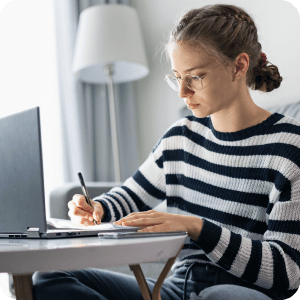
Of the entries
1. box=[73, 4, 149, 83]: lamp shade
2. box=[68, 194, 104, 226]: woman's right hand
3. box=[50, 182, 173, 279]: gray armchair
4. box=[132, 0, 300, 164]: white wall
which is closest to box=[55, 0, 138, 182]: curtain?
box=[132, 0, 300, 164]: white wall

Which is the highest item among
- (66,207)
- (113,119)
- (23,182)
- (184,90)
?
(113,119)

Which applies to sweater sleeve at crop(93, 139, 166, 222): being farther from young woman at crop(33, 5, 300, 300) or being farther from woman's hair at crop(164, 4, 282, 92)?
woman's hair at crop(164, 4, 282, 92)

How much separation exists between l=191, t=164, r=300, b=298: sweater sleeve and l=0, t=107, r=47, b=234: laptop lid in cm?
31

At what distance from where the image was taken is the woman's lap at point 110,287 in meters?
0.67

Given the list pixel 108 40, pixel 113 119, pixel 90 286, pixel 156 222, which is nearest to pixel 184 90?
pixel 156 222

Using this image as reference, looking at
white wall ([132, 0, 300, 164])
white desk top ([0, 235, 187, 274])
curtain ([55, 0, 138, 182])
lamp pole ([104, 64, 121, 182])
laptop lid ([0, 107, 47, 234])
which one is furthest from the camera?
curtain ([55, 0, 138, 182])

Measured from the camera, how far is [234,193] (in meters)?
0.93

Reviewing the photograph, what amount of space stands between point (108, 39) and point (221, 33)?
120cm

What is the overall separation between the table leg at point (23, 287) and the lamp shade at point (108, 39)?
1512 mm

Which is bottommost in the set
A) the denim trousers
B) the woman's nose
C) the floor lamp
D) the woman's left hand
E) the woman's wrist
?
the denim trousers

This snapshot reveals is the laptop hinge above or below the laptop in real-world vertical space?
below

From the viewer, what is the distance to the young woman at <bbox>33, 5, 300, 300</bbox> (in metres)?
0.72

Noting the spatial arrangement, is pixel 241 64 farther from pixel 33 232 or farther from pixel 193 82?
pixel 33 232

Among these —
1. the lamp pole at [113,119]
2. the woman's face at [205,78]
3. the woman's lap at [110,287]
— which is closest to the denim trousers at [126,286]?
the woman's lap at [110,287]
